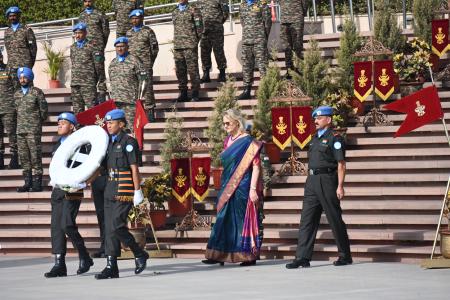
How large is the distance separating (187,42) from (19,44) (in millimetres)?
2892

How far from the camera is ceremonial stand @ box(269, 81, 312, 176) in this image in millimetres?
19766

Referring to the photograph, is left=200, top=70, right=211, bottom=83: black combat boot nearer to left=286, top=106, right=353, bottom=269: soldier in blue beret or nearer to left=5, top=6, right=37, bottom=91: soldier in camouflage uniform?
left=5, top=6, right=37, bottom=91: soldier in camouflage uniform

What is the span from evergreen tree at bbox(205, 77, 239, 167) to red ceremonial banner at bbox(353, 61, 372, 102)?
2.10 metres

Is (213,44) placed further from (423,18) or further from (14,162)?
(14,162)

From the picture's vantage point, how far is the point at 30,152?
69.3 ft

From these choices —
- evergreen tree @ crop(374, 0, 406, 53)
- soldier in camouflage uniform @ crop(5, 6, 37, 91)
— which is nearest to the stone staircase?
evergreen tree @ crop(374, 0, 406, 53)

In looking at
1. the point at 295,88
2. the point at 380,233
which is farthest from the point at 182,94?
the point at 380,233

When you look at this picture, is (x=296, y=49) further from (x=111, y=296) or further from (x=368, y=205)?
(x=111, y=296)

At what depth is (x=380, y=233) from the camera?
1727 cm

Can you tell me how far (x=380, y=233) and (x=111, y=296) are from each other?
457cm

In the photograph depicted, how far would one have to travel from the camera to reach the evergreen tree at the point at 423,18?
2381 cm

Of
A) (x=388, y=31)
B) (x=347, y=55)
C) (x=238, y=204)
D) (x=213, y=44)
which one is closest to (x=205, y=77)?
(x=213, y=44)

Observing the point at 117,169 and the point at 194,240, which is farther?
the point at 194,240

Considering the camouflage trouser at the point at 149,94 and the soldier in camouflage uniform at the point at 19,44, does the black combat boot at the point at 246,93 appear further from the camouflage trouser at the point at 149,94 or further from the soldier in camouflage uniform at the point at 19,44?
the soldier in camouflage uniform at the point at 19,44
